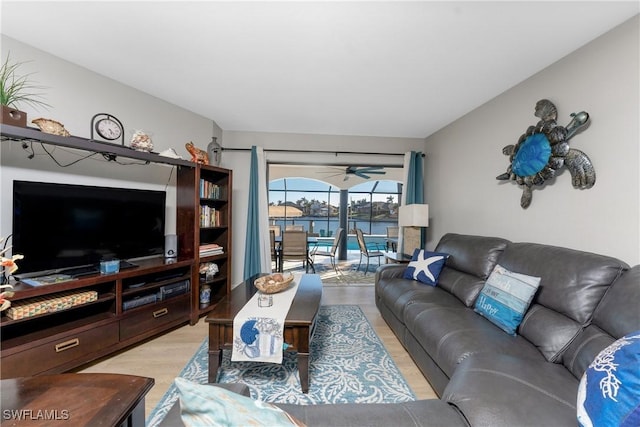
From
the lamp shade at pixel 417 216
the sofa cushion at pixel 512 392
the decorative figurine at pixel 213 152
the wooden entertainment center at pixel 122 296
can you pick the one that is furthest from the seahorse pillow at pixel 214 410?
the lamp shade at pixel 417 216

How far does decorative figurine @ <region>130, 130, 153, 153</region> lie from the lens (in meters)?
2.38

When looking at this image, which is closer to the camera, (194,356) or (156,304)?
(194,356)

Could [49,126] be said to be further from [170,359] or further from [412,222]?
[412,222]

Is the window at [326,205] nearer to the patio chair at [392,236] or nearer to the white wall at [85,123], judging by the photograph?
the patio chair at [392,236]

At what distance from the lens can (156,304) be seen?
7.82 feet

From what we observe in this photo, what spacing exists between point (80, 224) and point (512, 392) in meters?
3.05

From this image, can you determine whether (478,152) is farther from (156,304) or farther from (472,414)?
(156,304)

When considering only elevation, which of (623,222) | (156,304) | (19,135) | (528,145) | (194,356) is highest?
(528,145)

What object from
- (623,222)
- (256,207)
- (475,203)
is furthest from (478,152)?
(256,207)

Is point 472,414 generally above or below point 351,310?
above

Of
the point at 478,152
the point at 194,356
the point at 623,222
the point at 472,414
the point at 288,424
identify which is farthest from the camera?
the point at 478,152

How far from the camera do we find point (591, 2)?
4.80ft

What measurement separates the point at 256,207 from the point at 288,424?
351 cm

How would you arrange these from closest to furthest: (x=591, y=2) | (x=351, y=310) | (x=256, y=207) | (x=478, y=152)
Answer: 1. (x=591, y=2)
2. (x=478, y=152)
3. (x=351, y=310)
4. (x=256, y=207)
